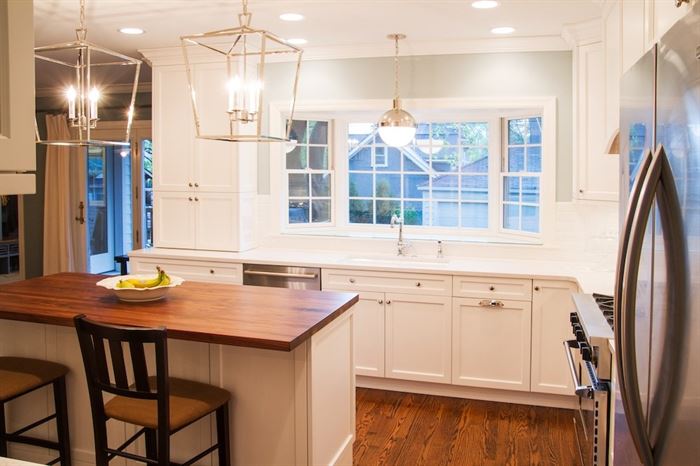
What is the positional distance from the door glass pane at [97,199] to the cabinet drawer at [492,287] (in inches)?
185

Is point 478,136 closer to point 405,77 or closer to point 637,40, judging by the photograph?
point 405,77

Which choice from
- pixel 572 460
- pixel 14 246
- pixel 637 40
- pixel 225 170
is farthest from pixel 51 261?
pixel 637 40

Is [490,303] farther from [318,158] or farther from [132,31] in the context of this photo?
[132,31]

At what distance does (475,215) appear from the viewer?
5.18m

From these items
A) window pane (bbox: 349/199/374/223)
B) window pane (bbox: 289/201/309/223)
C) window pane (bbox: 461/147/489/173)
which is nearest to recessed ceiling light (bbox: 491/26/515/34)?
window pane (bbox: 461/147/489/173)

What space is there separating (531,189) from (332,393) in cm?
267

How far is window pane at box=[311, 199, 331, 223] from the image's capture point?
216 inches

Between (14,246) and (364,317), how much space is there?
4951 millimetres

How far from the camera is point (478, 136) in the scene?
5156 mm

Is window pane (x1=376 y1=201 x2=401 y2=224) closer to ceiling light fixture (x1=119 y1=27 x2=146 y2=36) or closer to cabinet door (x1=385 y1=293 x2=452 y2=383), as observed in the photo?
cabinet door (x1=385 y1=293 x2=452 y2=383)

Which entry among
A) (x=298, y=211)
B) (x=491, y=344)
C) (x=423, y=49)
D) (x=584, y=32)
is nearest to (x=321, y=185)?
(x=298, y=211)

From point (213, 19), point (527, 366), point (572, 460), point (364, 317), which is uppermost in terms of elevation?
point (213, 19)

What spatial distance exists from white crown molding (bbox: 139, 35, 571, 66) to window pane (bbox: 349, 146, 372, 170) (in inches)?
32.7

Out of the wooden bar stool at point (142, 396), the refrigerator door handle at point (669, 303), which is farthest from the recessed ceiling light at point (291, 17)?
the refrigerator door handle at point (669, 303)
